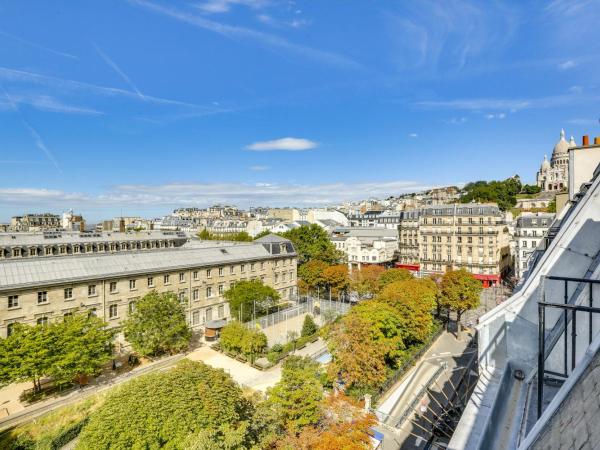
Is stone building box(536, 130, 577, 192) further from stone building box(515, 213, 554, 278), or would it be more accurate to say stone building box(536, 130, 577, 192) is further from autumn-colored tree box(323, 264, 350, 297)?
autumn-colored tree box(323, 264, 350, 297)

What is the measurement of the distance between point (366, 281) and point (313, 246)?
18034 millimetres

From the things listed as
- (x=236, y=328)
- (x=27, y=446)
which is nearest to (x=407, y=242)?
(x=236, y=328)

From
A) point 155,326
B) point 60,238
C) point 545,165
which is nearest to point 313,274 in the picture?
point 155,326

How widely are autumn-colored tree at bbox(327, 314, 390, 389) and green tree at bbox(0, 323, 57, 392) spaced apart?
61.5 feet

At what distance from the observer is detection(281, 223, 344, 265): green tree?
5753 centimetres

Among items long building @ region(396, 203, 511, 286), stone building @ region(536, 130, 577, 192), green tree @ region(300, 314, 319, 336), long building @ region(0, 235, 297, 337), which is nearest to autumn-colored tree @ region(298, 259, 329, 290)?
long building @ region(0, 235, 297, 337)

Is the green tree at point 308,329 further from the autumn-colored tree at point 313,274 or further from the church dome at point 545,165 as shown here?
the church dome at point 545,165

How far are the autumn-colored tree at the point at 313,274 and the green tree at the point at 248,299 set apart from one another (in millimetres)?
10049

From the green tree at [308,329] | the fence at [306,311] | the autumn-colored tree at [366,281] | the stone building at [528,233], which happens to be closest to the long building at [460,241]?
the stone building at [528,233]

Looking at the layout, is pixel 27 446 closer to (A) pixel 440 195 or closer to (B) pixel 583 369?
(B) pixel 583 369

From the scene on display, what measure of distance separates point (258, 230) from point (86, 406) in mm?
75723

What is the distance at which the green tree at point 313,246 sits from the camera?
2265 inches

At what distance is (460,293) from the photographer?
120ft

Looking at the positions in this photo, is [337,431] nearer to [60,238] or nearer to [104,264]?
[104,264]
